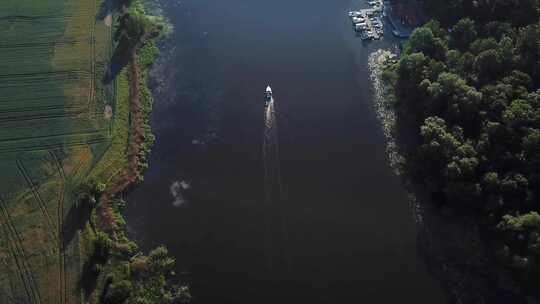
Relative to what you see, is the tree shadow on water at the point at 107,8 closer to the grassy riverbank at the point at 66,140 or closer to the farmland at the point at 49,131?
the grassy riverbank at the point at 66,140

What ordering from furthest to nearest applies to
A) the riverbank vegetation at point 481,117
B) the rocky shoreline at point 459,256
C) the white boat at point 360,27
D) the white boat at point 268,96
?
1. the white boat at point 360,27
2. the white boat at point 268,96
3. the riverbank vegetation at point 481,117
4. the rocky shoreline at point 459,256

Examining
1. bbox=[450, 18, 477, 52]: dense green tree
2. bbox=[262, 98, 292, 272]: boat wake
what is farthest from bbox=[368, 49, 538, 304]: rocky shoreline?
bbox=[450, 18, 477, 52]: dense green tree

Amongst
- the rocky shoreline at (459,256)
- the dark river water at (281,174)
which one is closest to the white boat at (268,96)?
the dark river water at (281,174)

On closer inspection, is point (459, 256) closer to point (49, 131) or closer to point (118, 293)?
point (118, 293)

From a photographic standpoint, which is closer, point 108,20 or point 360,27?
point 360,27

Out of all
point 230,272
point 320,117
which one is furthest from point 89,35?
point 230,272

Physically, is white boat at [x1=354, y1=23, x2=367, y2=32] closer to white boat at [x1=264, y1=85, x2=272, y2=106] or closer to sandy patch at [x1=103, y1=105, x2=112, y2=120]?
white boat at [x1=264, y1=85, x2=272, y2=106]

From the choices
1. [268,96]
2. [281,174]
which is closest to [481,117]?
[281,174]
